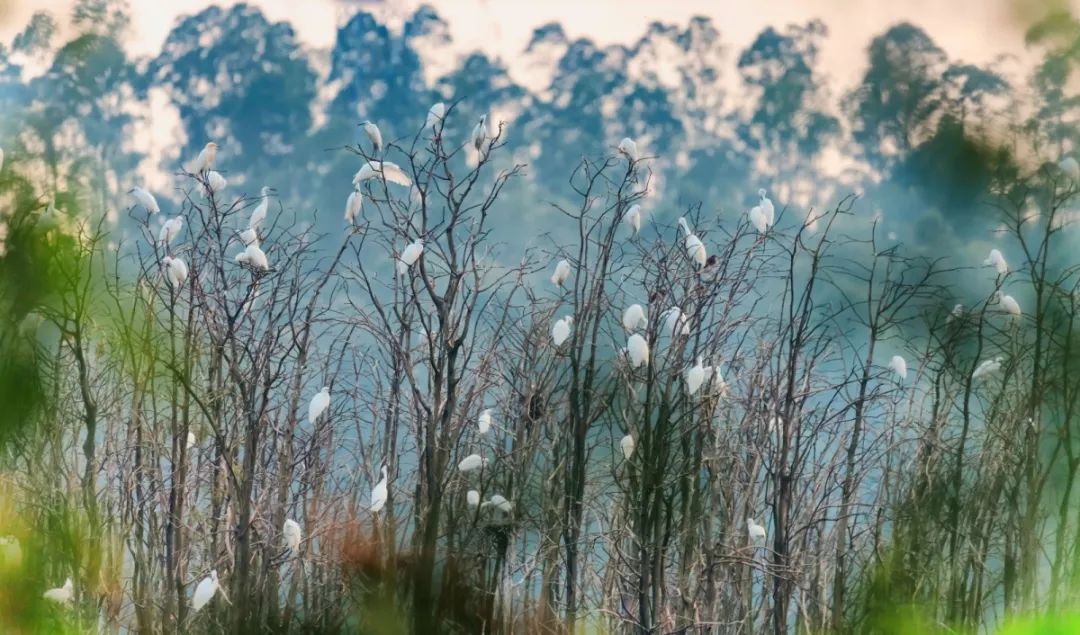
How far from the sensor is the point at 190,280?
4.17 m

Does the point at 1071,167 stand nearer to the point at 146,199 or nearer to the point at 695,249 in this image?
the point at 695,249

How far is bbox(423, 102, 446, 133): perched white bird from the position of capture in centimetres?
418

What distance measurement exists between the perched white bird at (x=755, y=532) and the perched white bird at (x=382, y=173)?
1.97 m

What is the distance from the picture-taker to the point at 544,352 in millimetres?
4582

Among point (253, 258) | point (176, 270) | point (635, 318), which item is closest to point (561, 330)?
point (635, 318)

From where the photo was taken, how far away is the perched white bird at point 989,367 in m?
4.31

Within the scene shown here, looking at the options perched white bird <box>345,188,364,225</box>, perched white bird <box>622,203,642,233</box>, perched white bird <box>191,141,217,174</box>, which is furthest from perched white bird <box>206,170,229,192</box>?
perched white bird <box>622,203,642,233</box>

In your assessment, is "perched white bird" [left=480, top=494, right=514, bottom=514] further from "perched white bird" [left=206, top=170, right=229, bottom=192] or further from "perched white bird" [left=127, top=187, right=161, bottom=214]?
"perched white bird" [left=127, top=187, right=161, bottom=214]

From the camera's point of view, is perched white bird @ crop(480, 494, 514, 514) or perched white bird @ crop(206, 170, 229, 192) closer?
perched white bird @ crop(206, 170, 229, 192)

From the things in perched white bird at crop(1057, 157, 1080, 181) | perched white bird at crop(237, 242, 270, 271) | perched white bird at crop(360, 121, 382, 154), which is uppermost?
perched white bird at crop(360, 121, 382, 154)

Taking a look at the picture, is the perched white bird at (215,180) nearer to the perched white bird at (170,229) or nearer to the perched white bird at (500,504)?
the perched white bird at (170,229)

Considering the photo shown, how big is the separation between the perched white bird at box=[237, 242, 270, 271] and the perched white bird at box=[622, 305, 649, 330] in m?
1.41

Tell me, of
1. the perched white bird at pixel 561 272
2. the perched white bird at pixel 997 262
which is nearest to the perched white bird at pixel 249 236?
the perched white bird at pixel 561 272

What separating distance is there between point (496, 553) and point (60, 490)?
186 cm
